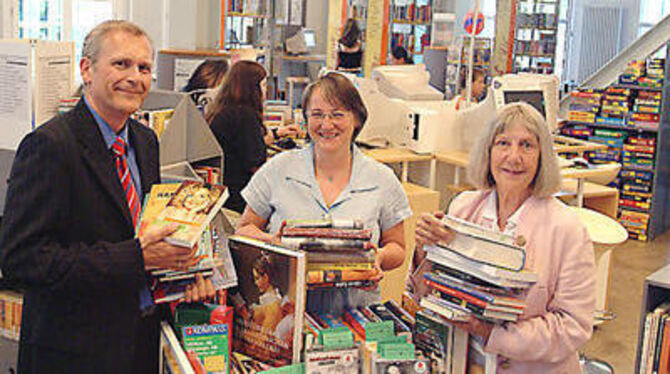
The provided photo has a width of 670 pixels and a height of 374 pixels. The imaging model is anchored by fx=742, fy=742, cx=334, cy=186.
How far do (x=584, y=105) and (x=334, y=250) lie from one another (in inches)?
250

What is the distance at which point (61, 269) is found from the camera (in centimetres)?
173

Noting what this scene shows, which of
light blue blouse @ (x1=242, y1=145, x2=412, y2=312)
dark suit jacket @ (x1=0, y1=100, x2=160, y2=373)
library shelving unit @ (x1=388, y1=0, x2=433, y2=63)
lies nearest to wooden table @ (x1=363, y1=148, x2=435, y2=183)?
light blue blouse @ (x1=242, y1=145, x2=412, y2=312)

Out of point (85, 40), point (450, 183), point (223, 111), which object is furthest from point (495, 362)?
point (450, 183)

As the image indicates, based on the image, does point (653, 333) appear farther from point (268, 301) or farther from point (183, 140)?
point (183, 140)

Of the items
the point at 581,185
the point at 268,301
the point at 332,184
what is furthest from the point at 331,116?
the point at 581,185

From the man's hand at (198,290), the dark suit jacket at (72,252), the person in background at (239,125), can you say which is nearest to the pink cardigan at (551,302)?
the man's hand at (198,290)

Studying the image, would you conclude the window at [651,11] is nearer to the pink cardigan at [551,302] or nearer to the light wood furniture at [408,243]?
the light wood furniture at [408,243]

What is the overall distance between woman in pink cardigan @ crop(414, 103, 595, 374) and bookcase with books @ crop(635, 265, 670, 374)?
569mm

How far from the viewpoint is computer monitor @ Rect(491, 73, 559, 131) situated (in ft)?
17.1

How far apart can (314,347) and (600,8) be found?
41.7ft

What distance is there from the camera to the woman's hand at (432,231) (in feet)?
6.58

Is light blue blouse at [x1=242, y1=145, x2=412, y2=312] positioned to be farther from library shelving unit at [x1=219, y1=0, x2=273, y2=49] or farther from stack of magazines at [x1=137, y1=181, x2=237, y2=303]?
library shelving unit at [x1=219, y1=0, x2=273, y2=49]

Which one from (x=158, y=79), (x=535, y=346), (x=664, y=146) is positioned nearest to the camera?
(x=535, y=346)

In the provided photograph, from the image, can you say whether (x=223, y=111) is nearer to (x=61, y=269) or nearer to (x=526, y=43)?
(x=61, y=269)
